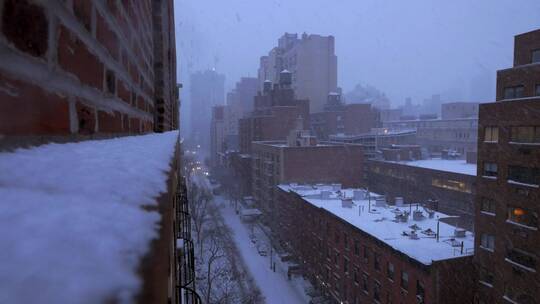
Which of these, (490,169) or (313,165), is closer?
(490,169)

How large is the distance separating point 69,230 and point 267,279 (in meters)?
27.8

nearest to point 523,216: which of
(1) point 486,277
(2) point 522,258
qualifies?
(2) point 522,258

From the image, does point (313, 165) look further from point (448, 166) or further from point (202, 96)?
point (202, 96)

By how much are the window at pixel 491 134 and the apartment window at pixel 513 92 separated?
65.3 inches

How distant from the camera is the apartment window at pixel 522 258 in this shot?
15.3 m

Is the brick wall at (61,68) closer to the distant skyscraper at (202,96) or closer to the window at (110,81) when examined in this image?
the window at (110,81)

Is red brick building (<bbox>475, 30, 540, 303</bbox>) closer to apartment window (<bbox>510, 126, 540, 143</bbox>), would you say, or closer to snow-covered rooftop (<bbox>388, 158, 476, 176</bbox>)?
apartment window (<bbox>510, 126, 540, 143</bbox>)

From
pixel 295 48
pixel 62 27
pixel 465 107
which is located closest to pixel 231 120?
pixel 295 48

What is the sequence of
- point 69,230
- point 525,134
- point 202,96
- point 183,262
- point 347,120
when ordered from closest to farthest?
point 69,230
point 183,262
point 525,134
point 347,120
point 202,96

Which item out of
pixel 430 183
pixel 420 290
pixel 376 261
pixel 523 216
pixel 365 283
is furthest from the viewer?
pixel 430 183

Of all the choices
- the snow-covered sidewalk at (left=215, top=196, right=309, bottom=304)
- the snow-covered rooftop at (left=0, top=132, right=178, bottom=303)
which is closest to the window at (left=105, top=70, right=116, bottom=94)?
the snow-covered rooftop at (left=0, top=132, right=178, bottom=303)

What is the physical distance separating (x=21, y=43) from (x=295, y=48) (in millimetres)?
72277

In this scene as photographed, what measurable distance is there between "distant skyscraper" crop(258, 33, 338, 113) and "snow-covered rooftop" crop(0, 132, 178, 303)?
2687 inches

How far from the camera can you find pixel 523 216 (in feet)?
52.8
